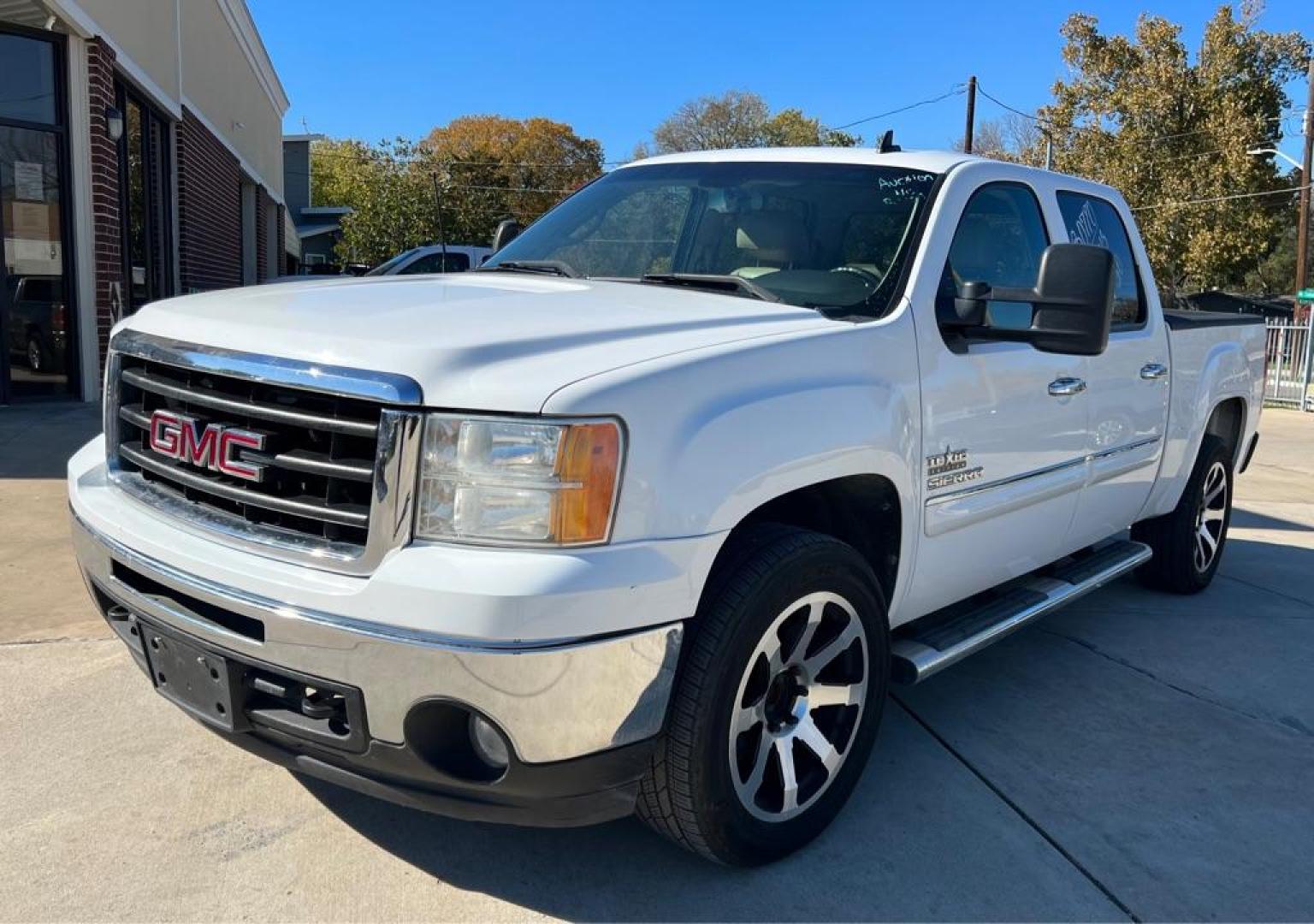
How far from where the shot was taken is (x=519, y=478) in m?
2.19

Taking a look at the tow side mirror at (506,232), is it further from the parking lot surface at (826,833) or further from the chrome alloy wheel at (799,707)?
the chrome alloy wheel at (799,707)

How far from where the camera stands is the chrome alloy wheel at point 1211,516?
5.47m

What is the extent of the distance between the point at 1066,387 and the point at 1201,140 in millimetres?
28141

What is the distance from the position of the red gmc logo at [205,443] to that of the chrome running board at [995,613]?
1895 millimetres

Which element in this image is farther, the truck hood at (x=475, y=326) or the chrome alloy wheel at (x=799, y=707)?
the chrome alloy wheel at (x=799, y=707)

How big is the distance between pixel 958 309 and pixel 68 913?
2.85m

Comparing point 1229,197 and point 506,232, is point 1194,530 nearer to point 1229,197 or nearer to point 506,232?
point 506,232

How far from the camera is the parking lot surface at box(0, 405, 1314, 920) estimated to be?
8.64 feet

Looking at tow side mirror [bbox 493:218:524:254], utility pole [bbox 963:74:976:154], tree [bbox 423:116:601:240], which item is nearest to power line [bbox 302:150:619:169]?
tree [bbox 423:116:601:240]

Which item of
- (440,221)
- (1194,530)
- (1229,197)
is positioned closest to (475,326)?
(1194,530)

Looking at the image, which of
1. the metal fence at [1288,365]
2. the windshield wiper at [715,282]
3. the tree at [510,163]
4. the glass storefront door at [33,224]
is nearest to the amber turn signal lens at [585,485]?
the windshield wiper at [715,282]

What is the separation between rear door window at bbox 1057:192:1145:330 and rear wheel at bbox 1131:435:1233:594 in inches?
45.1

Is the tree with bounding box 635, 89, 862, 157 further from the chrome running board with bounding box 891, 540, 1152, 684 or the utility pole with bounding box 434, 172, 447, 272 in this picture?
the chrome running board with bounding box 891, 540, 1152, 684

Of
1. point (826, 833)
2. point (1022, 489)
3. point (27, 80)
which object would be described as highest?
point (27, 80)
